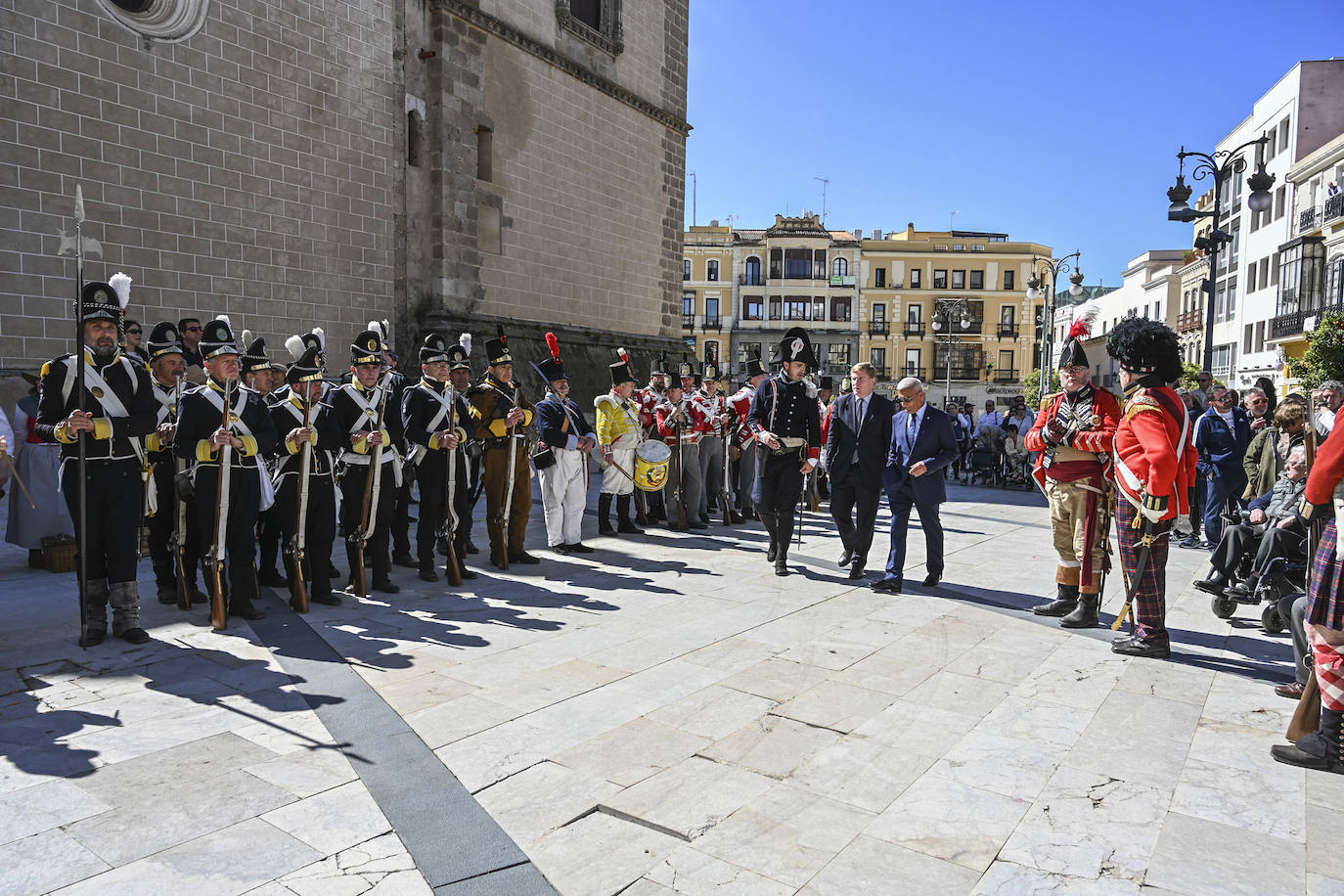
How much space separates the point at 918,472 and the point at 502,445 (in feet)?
13.0

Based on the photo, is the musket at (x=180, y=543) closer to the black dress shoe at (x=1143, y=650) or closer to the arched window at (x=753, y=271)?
the black dress shoe at (x=1143, y=650)

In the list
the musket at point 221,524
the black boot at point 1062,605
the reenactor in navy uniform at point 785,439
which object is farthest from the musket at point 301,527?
the black boot at point 1062,605

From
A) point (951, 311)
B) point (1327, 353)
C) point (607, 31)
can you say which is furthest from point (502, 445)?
point (951, 311)

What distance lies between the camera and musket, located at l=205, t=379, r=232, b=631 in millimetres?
6098

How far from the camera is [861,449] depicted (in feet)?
26.7

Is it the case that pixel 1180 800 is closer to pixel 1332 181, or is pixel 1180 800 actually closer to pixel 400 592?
pixel 400 592

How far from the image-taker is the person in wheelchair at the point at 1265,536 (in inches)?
254

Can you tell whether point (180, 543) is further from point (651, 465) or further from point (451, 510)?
point (651, 465)

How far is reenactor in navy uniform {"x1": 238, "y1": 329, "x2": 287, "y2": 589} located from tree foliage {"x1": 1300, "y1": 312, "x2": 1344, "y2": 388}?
21.5 metres

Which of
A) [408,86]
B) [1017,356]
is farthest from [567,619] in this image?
[1017,356]

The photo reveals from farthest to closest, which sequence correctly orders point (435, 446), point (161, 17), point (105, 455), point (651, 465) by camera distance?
point (161, 17) < point (651, 465) < point (435, 446) < point (105, 455)

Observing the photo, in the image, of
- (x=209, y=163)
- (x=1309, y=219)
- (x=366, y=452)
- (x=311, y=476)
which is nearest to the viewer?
(x=311, y=476)

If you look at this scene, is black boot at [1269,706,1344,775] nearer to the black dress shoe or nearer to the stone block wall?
the black dress shoe

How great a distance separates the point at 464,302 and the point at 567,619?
10900mm
